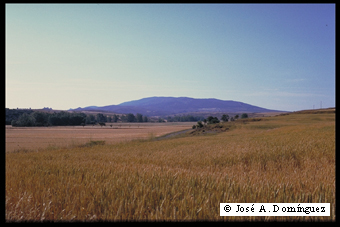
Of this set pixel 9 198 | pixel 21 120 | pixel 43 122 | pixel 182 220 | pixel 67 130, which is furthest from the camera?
pixel 67 130

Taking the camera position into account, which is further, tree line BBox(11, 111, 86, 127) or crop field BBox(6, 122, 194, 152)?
tree line BBox(11, 111, 86, 127)

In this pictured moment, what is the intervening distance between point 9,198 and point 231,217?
2.32m

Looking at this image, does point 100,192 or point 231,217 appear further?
point 100,192

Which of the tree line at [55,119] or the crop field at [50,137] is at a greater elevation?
the tree line at [55,119]

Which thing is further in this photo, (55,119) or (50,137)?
(55,119)

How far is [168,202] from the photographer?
109 inches

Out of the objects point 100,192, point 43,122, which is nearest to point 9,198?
point 100,192

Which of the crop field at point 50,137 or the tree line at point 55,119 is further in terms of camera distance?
the tree line at point 55,119

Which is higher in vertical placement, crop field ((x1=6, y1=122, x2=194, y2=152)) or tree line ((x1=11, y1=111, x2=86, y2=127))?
tree line ((x1=11, y1=111, x2=86, y2=127))

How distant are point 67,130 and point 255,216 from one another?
135ft

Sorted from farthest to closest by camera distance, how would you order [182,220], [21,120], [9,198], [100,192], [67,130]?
[67,130]
[21,120]
[100,192]
[9,198]
[182,220]

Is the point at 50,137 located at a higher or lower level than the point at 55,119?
lower

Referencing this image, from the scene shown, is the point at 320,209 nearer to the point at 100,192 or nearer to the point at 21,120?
the point at 100,192

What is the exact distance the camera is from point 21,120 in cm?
1506
